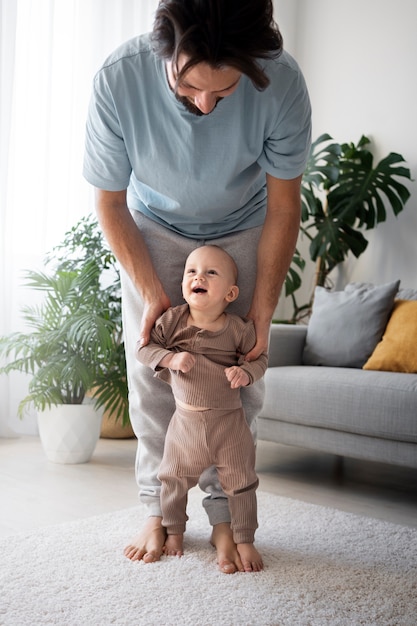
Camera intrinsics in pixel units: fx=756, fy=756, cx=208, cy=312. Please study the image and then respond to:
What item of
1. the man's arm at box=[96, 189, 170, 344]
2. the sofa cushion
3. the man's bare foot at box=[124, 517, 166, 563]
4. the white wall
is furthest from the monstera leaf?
the man's bare foot at box=[124, 517, 166, 563]

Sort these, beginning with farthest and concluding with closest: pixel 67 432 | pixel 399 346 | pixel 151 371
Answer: pixel 399 346
pixel 67 432
pixel 151 371

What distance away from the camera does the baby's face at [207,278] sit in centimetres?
179

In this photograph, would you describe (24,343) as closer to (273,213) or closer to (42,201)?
(42,201)

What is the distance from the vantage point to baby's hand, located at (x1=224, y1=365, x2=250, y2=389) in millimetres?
1732

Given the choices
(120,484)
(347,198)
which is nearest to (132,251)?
(120,484)

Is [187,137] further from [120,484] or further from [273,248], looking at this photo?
[120,484]

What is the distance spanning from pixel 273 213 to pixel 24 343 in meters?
1.61

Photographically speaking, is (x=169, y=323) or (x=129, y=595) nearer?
(x=129, y=595)

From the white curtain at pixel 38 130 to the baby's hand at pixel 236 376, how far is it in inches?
76.0

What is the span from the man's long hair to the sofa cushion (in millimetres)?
1643

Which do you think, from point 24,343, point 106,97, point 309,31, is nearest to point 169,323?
point 106,97

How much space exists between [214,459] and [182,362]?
262 mm

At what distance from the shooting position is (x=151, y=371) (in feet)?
6.26

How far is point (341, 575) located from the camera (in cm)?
178
